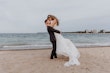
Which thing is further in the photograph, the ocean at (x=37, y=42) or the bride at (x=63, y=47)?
the ocean at (x=37, y=42)

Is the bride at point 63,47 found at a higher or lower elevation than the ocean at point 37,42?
higher

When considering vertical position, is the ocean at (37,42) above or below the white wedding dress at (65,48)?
below

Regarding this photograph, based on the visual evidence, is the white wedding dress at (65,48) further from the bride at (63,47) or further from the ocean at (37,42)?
the ocean at (37,42)

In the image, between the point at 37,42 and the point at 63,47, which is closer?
the point at 63,47

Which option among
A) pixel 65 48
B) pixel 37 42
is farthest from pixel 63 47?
pixel 37 42

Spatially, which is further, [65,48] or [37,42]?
[37,42]

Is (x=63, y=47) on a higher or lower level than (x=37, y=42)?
higher

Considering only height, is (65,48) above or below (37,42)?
above

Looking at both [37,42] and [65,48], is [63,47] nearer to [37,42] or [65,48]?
[65,48]

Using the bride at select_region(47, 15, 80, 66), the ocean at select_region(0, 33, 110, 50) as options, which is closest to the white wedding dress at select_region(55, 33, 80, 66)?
the bride at select_region(47, 15, 80, 66)

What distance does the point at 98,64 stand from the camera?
704cm

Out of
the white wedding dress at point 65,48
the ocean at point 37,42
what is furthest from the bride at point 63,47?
the ocean at point 37,42

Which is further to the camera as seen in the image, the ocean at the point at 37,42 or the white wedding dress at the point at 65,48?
the ocean at the point at 37,42

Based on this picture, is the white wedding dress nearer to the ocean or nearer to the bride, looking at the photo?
the bride
